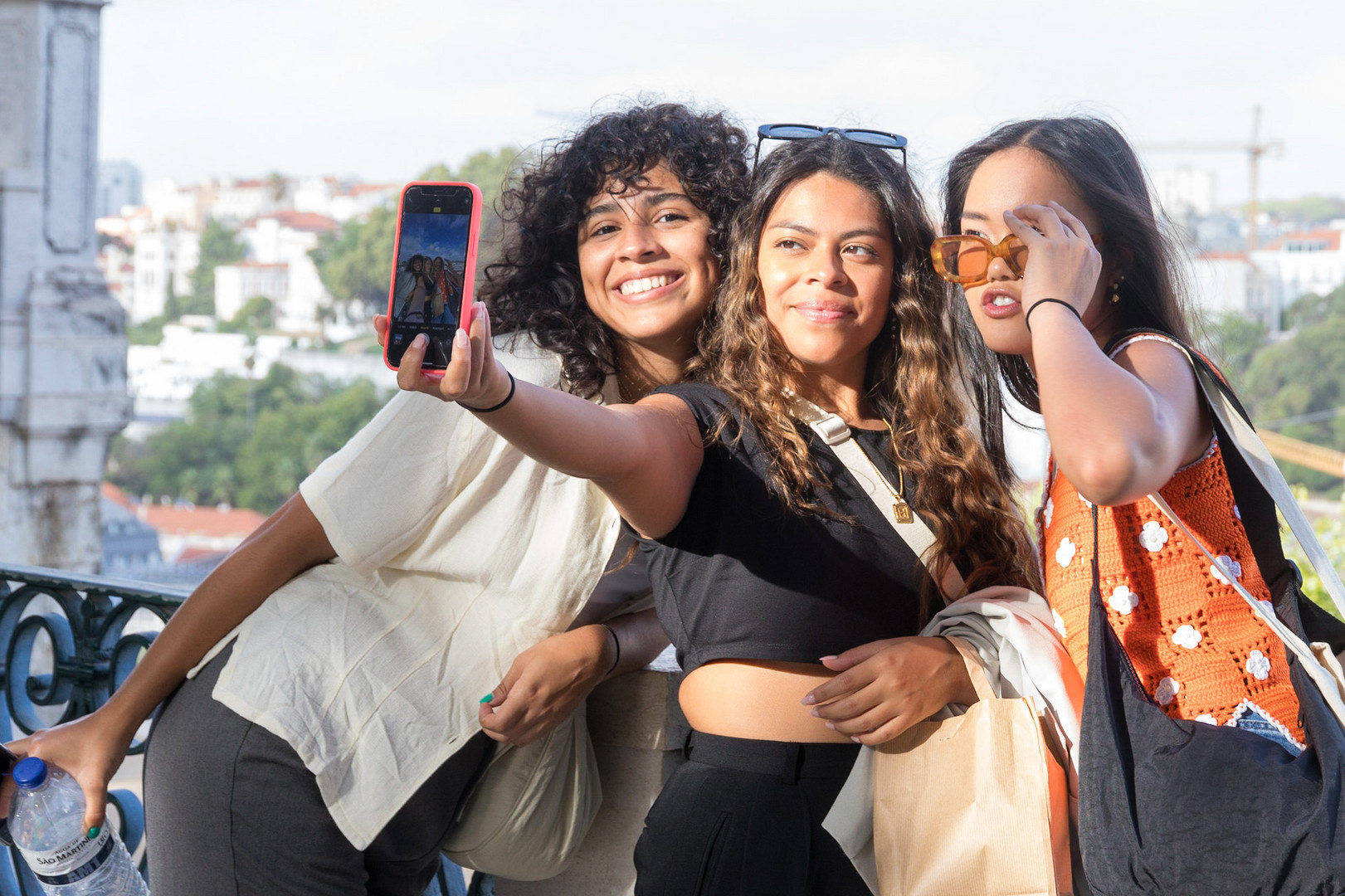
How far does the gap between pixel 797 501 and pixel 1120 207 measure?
55cm

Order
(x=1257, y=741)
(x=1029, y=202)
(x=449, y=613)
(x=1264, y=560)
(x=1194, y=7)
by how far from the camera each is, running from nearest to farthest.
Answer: (x=1257, y=741) < (x=1264, y=560) < (x=1029, y=202) < (x=449, y=613) < (x=1194, y=7)

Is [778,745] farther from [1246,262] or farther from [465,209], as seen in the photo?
[1246,262]

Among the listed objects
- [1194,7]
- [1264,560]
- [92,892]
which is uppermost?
[1194,7]

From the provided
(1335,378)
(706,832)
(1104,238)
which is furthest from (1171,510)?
(1335,378)

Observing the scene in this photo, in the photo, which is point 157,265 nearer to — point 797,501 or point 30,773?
point 30,773

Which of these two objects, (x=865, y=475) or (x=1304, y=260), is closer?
(x=865, y=475)

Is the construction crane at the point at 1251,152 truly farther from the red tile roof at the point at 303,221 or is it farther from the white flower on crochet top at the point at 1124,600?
the white flower on crochet top at the point at 1124,600

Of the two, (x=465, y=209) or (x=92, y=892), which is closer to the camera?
(x=465, y=209)

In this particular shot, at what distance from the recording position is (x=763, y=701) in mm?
1718

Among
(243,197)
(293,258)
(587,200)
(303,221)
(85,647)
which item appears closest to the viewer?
(587,200)

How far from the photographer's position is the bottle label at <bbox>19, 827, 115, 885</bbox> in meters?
1.84

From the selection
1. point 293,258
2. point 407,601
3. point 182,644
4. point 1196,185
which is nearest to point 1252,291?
point 1196,185

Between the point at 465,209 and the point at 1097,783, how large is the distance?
95cm

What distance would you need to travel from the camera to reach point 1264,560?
1450 mm
